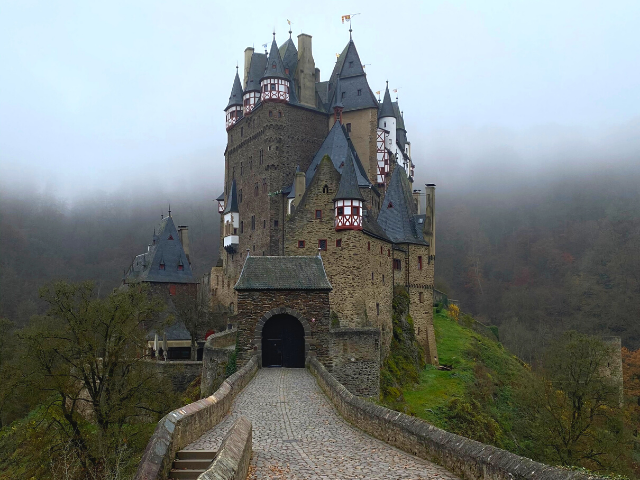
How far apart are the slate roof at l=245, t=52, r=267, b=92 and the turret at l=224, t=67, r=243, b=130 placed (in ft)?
8.41

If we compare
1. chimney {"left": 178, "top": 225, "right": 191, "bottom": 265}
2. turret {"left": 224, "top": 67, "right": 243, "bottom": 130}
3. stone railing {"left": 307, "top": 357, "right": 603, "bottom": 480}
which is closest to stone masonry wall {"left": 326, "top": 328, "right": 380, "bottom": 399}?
stone railing {"left": 307, "top": 357, "right": 603, "bottom": 480}

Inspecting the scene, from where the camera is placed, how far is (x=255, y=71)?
5100 cm

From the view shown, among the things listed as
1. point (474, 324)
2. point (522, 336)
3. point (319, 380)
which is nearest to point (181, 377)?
point (319, 380)

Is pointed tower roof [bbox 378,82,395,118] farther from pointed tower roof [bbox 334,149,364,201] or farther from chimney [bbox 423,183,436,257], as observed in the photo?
pointed tower roof [bbox 334,149,364,201]

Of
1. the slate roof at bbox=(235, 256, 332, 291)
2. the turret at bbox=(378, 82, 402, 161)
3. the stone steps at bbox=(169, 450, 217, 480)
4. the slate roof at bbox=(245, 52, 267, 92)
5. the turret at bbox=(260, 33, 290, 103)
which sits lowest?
the stone steps at bbox=(169, 450, 217, 480)

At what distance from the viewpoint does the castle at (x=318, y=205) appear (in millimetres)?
26188

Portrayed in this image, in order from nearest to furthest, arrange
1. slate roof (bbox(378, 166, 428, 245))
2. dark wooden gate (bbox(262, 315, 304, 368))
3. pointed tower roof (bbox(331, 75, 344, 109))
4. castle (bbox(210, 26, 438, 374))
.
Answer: dark wooden gate (bbox(262, 315, 304, 368)) → castle (bbox(210, 26, 438, 374)) → slate roof (bbox(378, 166, 428, 245)) → pointed tower roof (bbox(331, 75, 344, 109))

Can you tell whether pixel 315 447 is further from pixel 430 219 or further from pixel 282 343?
pixel 430 219

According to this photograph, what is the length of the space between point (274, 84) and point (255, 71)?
4.59 metres

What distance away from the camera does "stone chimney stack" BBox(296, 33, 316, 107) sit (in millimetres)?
49500

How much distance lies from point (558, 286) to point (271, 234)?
47.9 m

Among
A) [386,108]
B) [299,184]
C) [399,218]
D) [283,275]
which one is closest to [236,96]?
[386,108]

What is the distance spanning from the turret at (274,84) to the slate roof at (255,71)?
259 centimetres

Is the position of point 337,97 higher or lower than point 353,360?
higher
